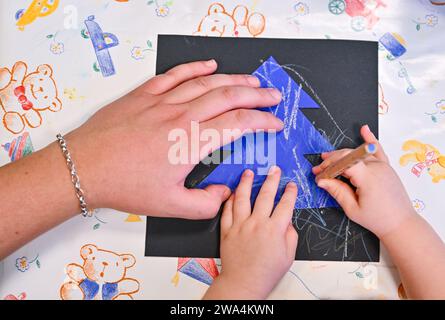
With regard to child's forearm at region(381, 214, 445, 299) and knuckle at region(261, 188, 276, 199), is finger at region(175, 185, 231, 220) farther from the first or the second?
child's forearm at region(381, 214, 445, 299)

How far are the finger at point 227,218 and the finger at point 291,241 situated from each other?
0.11 m

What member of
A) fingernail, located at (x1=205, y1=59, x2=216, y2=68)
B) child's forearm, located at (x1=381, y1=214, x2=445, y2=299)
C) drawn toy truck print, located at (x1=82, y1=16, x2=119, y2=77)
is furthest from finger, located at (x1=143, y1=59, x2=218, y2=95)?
child's forearm, located at (x1=381, y1=214, x2=445, y2=299)

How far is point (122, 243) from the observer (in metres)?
0.84

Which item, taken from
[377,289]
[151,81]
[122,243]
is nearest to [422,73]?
[377,289]

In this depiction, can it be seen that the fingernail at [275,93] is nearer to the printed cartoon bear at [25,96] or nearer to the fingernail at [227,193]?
the fingernail at [227,193]

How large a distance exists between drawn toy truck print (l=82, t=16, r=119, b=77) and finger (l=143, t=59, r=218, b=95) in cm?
11

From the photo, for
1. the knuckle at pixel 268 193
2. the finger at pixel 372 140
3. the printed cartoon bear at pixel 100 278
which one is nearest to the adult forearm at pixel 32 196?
the printed cartoon bear at pixel 100 278

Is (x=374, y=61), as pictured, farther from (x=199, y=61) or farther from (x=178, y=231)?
(x=178, y=231)

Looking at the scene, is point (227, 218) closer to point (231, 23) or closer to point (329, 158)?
point (329, 158)

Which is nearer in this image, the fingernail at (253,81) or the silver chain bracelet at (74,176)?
the silver chain bracelet at (74,176)

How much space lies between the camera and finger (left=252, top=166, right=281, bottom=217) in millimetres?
801

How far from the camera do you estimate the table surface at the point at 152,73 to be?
2.70 ft

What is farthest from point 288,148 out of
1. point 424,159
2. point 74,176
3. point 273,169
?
point 74,176
